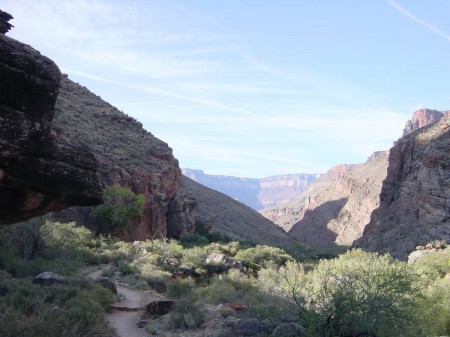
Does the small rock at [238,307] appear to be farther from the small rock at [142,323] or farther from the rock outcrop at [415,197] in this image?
the rock outcrop at [415,197]

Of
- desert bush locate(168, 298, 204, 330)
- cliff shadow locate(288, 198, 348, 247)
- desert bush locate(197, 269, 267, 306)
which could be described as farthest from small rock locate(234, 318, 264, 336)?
cliff shadow locate(288, 198, 348, 247)

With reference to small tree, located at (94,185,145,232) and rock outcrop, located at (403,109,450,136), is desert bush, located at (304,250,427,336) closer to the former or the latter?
small tree, located at (94,185,145,232)

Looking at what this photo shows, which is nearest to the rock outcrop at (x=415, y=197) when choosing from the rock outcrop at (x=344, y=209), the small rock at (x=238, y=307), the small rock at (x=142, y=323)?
the small rock at (x=238, y=307)

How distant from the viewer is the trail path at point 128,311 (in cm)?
1419

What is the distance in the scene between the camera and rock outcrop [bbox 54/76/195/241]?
39812 mm

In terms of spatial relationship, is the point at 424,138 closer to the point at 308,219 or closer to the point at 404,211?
the point at 404,211

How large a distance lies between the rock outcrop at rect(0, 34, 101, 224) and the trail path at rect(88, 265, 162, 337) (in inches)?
254

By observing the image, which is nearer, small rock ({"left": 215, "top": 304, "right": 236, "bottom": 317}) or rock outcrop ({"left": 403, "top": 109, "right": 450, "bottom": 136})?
small rock ({"left": 215, "top": 304, "right": 236, "bottom": 317})

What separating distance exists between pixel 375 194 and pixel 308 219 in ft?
69.0

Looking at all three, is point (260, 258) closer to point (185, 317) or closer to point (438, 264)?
point (438, 264)

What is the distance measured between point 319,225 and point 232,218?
1465 inches

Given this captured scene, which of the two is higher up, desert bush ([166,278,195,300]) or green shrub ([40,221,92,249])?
green shrub ([40,221,92,249])

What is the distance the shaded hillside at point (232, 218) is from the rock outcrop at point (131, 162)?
577 inches

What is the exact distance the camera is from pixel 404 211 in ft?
164
